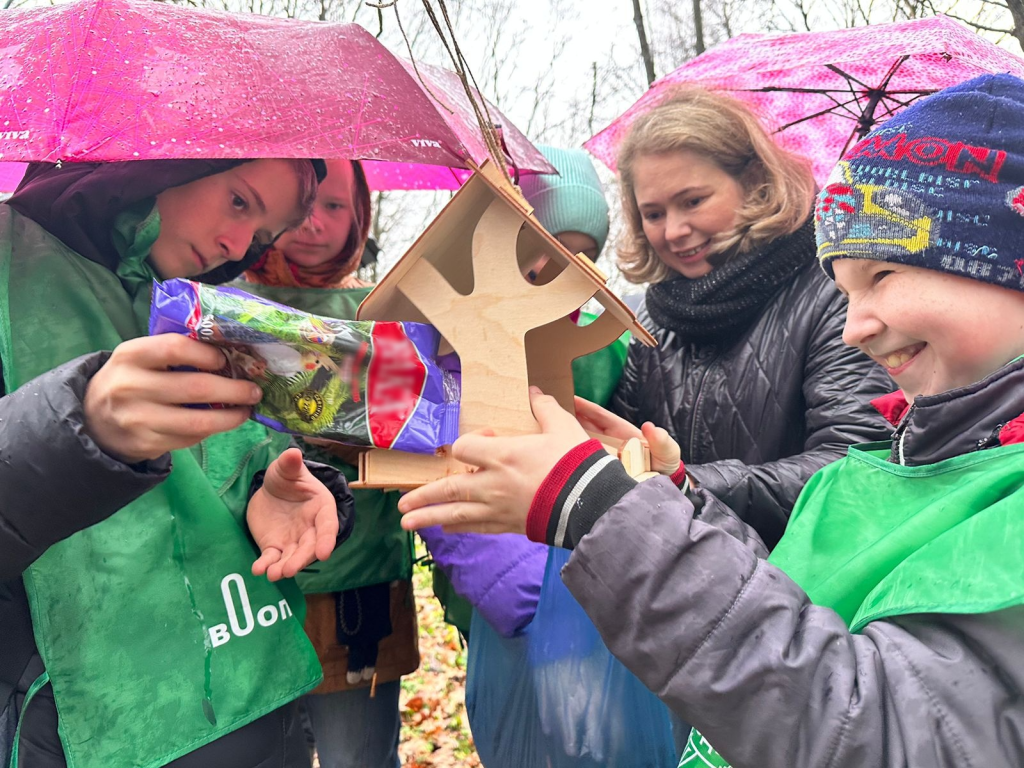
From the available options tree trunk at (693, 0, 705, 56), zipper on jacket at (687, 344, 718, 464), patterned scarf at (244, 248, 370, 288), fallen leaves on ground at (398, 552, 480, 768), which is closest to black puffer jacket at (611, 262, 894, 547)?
zipper on jacket at (687, 344, 718, 464)

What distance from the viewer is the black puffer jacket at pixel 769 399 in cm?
206

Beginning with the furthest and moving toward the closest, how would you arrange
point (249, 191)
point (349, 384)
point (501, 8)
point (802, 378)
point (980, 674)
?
point (501, 8), point (802, 378), point (249, 191), point (349, 384), point (980, 674)

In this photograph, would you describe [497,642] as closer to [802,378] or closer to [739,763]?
[739,763]

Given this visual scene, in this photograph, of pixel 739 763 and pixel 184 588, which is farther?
pixel 184 588

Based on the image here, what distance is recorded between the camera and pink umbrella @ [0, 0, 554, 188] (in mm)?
1316

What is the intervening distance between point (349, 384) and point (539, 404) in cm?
33

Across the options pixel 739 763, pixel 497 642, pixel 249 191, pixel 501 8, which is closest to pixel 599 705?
pixel 497 642

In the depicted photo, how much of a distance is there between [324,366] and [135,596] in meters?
0.57

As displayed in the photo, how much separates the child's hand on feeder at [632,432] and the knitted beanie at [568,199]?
1.40 meters

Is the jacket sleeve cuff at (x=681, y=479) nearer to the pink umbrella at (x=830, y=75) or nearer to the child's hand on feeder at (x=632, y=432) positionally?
the child's hand on feeder at (x=632, y=432)

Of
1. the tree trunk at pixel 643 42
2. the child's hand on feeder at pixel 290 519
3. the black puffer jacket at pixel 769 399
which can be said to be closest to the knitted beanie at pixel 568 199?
the black puffer jacket at pixel 769 399

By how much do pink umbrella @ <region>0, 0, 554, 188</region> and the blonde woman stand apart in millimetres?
1108

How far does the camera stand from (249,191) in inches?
65.4

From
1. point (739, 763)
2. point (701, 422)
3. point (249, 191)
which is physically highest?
point (249, 191)
